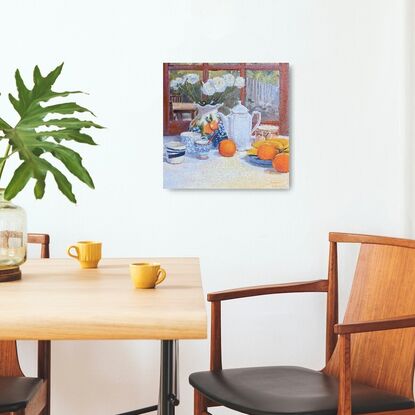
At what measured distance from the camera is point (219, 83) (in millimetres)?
2914

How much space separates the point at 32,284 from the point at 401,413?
1024mm

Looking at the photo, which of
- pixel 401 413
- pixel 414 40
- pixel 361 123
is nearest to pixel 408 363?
pixel 401 413

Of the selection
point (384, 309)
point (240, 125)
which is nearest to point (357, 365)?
point (384, 309)

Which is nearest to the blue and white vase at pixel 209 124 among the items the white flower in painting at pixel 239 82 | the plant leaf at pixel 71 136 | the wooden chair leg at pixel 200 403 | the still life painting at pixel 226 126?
the still life painting at pixel 226 126

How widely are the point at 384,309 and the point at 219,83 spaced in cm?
113

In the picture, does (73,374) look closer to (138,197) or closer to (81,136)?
(138,197)

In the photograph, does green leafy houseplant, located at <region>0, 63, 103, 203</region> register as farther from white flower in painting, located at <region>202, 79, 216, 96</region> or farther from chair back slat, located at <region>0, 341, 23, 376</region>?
white flower in painting, located at <region>202, 79, 216, 96</region>

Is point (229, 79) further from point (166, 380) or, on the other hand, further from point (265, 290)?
point (166, 380)

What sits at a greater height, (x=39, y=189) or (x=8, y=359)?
(x=39, y=189)

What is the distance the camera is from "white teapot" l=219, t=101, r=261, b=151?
9.58 feet

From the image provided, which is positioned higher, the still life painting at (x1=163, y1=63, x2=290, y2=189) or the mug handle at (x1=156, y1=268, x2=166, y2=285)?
the still life painting at (x1=163, y1=63, x2=290, y2=189)

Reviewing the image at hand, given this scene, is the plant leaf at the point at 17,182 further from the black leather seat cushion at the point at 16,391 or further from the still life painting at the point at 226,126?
the still life painting at the point at 226,126

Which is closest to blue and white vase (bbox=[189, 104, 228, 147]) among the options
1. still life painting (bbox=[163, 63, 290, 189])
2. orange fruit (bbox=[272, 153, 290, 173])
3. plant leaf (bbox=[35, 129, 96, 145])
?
still life painting (bbox=[163, 63, 290, 189])

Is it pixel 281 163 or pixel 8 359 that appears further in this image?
pixel 281 163
